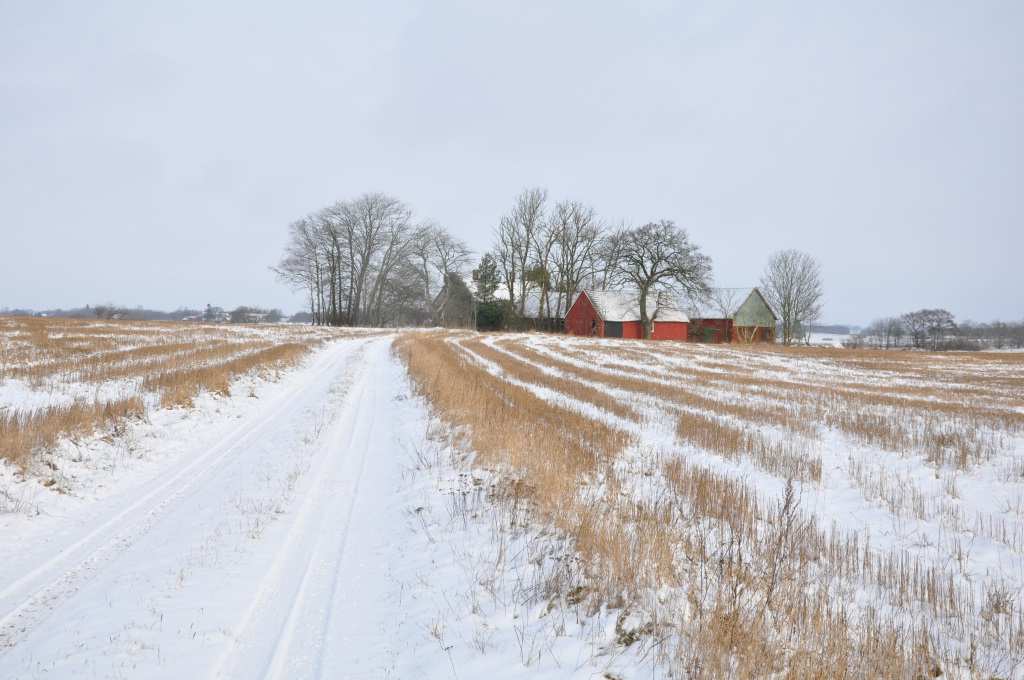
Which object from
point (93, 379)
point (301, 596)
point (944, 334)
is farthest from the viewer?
point (944, 334)

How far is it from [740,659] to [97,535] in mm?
6513

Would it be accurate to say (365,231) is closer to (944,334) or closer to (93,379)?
(93,379)

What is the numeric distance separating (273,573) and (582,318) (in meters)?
60.7

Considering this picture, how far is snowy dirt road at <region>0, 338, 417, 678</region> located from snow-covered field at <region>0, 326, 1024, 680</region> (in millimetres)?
26

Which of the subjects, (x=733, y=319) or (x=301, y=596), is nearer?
(x=301, y=596)

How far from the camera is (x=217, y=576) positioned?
4.39 meters

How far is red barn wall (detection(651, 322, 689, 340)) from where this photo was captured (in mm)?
62094

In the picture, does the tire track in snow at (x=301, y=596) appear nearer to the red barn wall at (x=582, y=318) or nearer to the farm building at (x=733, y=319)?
the red barn wall at (x=582, y=318)

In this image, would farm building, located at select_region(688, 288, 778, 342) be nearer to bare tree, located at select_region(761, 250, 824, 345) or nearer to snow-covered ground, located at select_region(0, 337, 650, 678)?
bare tree, located at select_region(761, 250, 824, 345)

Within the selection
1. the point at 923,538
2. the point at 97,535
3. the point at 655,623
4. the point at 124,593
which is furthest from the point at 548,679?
the point at 97,535

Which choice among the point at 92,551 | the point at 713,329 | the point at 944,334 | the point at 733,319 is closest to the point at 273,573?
the point at 92,551

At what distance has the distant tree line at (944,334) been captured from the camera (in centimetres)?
8425

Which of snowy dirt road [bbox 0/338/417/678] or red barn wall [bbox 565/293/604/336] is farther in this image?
red barn wall [bbox 565/293/604/336]

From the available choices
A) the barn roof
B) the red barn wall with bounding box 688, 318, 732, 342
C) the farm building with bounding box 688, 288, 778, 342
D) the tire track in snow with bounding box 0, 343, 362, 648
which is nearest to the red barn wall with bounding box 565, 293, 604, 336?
the barn roof
